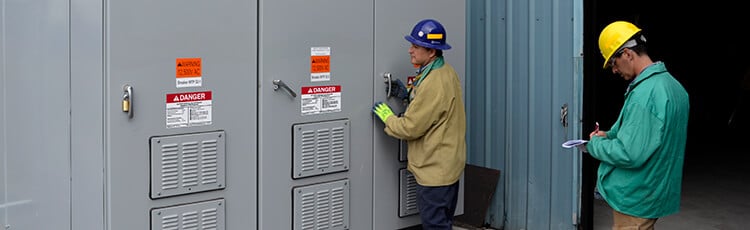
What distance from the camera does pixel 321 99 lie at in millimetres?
5215

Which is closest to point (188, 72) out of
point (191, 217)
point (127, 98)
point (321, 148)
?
point (127, 98)

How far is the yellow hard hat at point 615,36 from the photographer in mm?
4289

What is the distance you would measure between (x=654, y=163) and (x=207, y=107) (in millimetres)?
2438

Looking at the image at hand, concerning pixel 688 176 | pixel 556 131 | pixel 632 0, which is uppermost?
pixel 632 0

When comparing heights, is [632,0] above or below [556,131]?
above

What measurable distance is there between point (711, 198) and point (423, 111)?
457 cm

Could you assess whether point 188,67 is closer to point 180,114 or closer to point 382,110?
point 180,114

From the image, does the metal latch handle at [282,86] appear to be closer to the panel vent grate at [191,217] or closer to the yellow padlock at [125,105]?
the panel vent grate at [191,217]

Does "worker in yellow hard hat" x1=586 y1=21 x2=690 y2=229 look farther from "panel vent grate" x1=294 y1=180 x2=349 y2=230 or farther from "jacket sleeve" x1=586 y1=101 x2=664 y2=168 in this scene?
"panel vent grate" x1=294 y1=180 x2=349 y2=230

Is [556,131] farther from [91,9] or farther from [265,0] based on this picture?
[91,9]

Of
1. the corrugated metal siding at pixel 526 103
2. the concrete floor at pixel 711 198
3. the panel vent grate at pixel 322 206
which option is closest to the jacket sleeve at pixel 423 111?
the panel vent grate at pixel 322 206

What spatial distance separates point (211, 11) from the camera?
4.61 metres

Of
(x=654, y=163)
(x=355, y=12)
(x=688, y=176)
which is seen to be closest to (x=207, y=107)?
(x=355, y=12)

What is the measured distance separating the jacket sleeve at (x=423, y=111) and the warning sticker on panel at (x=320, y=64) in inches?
20.9
